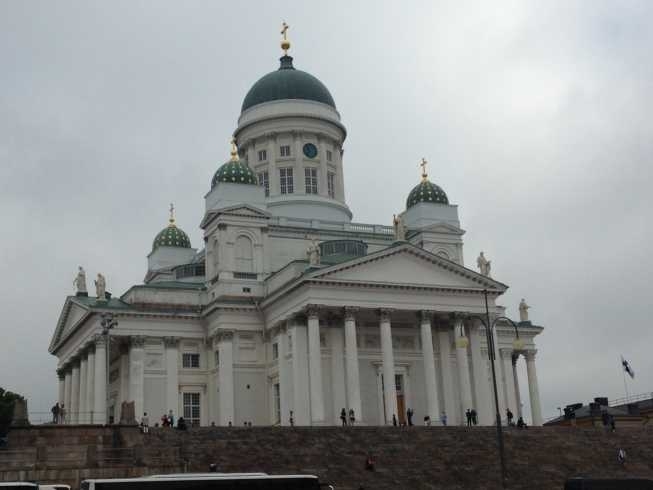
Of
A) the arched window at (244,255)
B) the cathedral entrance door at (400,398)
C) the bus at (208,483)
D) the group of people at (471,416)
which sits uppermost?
the arched window at (244,255)

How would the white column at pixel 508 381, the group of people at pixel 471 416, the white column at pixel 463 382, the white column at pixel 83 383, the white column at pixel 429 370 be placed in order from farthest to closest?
the white column at pixel 508 381, the white column at pixel 83 383, the white column at pixel 463 382, the white column at pixel 429 370, the group of people at pixel 471 416

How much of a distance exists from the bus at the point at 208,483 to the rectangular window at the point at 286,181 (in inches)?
1834

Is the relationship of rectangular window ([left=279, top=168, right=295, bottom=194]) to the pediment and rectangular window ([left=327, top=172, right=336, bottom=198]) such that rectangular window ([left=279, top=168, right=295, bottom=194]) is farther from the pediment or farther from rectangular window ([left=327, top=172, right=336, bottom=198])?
the pediment

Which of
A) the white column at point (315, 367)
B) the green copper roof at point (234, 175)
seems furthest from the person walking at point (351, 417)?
the green copper roof at point (234, 175)

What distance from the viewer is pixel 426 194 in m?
71.0

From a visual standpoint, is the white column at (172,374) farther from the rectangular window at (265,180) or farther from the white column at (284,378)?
the rectangular window at (265,180)

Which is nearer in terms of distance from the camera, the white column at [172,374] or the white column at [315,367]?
the white column at [315,367]

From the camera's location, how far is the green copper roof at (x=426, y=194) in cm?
7088

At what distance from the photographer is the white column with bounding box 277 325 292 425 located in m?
57.2

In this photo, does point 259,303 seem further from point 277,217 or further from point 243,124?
point 243,124

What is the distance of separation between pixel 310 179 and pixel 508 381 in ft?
66.5

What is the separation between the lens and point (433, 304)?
58719mm

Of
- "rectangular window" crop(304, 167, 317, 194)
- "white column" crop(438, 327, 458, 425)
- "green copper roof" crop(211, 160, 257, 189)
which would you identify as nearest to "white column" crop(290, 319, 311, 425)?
"white column" crop(438, 327, 458, 425)

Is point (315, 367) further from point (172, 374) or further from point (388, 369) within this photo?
point (172, 374)
